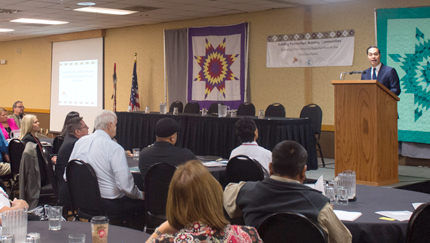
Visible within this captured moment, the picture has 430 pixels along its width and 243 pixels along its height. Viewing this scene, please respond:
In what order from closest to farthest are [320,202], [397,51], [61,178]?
[320,202] → [61,178] → [397,51]

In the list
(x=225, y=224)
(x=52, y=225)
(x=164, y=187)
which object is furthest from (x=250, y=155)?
(x=225, y=224)

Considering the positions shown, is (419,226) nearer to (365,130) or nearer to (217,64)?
(365,130)

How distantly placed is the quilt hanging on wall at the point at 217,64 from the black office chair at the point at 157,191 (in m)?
6.67

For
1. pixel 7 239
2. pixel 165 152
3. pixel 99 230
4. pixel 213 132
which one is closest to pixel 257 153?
pixel 165 152

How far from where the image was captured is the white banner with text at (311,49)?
334 inches

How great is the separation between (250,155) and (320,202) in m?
1.93

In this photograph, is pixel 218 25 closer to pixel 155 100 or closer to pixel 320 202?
pixel 155 100

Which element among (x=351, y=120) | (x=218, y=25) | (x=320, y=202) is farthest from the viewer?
(x=218, y=25)

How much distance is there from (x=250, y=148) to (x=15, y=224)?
7.91 feet

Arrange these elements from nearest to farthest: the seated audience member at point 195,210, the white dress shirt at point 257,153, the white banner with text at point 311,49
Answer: the seated audience member at point 195,210, the white dress shirt at point 257,153, the white banner with text at point 311,49

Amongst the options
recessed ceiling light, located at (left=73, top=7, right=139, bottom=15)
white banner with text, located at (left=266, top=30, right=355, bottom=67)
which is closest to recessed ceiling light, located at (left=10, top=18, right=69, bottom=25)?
recessed ceiling light, located at (left=73, top=7, right=139, bottom=15)

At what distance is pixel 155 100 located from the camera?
471 inches

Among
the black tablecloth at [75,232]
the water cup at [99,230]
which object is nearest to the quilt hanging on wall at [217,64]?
the black tablecloth at [75,232]

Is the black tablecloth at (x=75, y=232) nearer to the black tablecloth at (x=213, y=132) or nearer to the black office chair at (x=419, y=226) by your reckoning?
the black office chair at (x=419, y=226)
